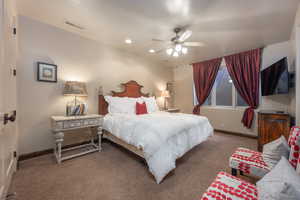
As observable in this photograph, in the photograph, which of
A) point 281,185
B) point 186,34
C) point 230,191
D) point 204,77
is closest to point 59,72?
point 186,34

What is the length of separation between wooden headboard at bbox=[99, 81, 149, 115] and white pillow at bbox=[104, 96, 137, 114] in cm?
18

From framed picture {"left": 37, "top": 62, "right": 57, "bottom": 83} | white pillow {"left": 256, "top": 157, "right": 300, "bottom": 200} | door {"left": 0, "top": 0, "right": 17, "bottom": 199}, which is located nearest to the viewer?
white pillow {"left": 256, "top": 157, "right": 300, "bottom": 200}

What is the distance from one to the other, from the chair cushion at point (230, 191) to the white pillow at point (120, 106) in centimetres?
248

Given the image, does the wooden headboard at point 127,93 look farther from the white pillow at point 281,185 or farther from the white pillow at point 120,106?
the white pillow at point 281,185

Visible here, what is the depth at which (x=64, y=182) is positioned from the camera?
1.73 metres

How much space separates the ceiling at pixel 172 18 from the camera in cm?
192

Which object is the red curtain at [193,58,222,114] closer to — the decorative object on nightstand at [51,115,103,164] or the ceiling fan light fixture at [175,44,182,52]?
the ceiling fan light fixture at [175,44,182,52]

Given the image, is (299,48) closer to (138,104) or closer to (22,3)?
(138,104)

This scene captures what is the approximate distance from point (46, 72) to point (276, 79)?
15.9 ft

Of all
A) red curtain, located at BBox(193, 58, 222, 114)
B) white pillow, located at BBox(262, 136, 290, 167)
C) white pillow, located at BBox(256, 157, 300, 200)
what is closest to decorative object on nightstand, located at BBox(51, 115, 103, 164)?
white pillow, located at BBox(256, 157, 300, 200)

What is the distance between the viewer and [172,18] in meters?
2.23

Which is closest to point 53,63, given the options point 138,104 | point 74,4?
point 74,4

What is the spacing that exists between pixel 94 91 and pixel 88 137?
1191 mm

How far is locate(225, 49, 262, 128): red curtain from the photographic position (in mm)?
3520
